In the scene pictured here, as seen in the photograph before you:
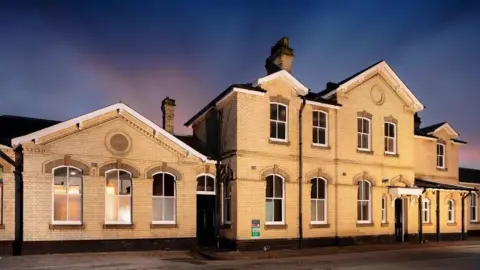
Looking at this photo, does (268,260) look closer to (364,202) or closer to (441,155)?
(364,202)

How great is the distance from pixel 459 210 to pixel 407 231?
19.5ft

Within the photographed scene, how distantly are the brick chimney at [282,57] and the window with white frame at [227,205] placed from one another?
7.05m

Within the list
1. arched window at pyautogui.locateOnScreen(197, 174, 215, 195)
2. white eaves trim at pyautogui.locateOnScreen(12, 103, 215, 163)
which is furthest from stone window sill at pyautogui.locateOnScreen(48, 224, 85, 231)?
arched window at pyautogui.locateOnScreen(197, 174, 215, 195)

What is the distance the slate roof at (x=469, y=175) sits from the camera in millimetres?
33694

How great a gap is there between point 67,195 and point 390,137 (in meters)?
17.4

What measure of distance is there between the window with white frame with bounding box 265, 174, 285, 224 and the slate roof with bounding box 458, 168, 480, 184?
59.4 ft

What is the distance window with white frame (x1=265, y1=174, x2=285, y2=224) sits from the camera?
2152cm

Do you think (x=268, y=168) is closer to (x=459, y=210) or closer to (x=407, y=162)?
(x=407, y=162)

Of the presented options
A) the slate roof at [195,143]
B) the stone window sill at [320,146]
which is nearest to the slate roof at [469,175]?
the stone window sill at [320,146]

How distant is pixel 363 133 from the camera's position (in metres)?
24.8

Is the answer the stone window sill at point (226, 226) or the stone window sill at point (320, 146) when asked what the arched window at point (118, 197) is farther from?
the stone window sill at point (320, 146)

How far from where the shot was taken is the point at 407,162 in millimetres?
26344

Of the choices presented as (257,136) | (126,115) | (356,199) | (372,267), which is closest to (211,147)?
(257,136)

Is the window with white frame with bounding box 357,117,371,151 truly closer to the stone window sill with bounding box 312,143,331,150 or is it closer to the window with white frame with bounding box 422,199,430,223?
the stone window sill with bounding box 312,143,331,150
